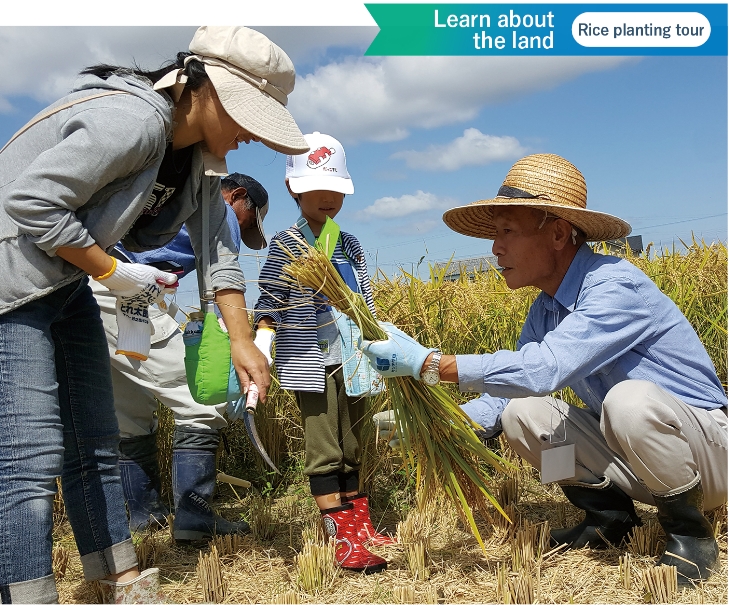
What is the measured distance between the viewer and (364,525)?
2748mm

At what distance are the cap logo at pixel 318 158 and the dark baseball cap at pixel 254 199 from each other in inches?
27.8

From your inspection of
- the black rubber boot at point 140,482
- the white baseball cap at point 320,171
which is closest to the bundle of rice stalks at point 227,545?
the black rubber boot at point 140,482

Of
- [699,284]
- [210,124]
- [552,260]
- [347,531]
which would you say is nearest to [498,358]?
[552,260]

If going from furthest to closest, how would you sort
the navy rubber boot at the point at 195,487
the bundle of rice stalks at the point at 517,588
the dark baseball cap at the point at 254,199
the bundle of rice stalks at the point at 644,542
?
the dark baseball cap at the point at 254,199
the navy rubber boot at the point at 195,487
the bundle of rice stalks at the point at 644,542
the bundle of rice stalks at the point at 517,588

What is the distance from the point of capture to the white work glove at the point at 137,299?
6.91 feet

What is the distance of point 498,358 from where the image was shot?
2303 millimetres

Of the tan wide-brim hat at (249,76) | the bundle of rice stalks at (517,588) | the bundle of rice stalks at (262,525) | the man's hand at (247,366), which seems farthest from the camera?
the bundle of rice stalks at (262,525)

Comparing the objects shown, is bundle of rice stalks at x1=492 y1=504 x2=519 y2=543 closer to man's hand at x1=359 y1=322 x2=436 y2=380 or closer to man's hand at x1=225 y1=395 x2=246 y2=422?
man's hand at x1=359 y1=322 x2=436 y2=380

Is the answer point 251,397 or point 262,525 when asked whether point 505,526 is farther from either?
point 251,397

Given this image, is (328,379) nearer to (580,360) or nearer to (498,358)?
(498,358)

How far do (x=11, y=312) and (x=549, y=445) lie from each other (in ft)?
6.41

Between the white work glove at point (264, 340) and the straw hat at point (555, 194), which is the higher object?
the straw hat at point (555, 194)

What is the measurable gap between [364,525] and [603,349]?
45.5 inches

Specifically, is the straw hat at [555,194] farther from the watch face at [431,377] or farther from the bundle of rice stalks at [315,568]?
the bundle of rice stalks at [315,568]
